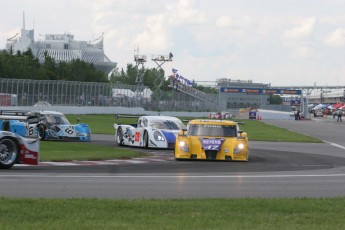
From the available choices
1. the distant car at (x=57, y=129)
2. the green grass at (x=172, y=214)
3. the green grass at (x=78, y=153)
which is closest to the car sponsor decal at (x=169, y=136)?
the green grass at (x=78, y=153)

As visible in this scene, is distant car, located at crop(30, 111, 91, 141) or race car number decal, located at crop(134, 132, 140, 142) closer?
race car number decal, located at crop(134, 132, 140, 142)

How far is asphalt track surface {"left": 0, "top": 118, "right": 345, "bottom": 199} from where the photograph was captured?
14.5m

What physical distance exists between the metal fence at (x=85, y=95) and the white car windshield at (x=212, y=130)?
45.6 metres

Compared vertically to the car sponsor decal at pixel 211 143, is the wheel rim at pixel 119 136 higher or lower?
lower

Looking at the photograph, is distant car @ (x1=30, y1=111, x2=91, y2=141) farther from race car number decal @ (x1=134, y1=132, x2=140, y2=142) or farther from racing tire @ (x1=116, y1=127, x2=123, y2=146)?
race car number decal @ (x1=134, y1=132, x2=140, y2=142)

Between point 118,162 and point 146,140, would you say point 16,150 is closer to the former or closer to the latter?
point 118,162

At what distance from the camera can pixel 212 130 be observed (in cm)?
2614

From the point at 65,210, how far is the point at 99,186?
4282 mm

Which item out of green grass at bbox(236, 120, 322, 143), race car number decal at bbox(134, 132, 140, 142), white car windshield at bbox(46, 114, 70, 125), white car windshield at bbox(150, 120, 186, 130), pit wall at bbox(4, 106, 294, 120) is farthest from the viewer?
pit wall at bbox(4, 106, 294, 120)

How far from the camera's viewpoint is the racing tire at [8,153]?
63.1ft

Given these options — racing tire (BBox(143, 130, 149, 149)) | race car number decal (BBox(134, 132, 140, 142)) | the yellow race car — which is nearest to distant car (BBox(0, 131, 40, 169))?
the yellow race car

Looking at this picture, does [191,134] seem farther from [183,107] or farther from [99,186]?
[183,107]

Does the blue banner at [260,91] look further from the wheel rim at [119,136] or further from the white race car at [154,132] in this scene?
the white race car at [154,132]

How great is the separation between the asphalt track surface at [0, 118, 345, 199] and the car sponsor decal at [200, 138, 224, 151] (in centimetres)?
73
